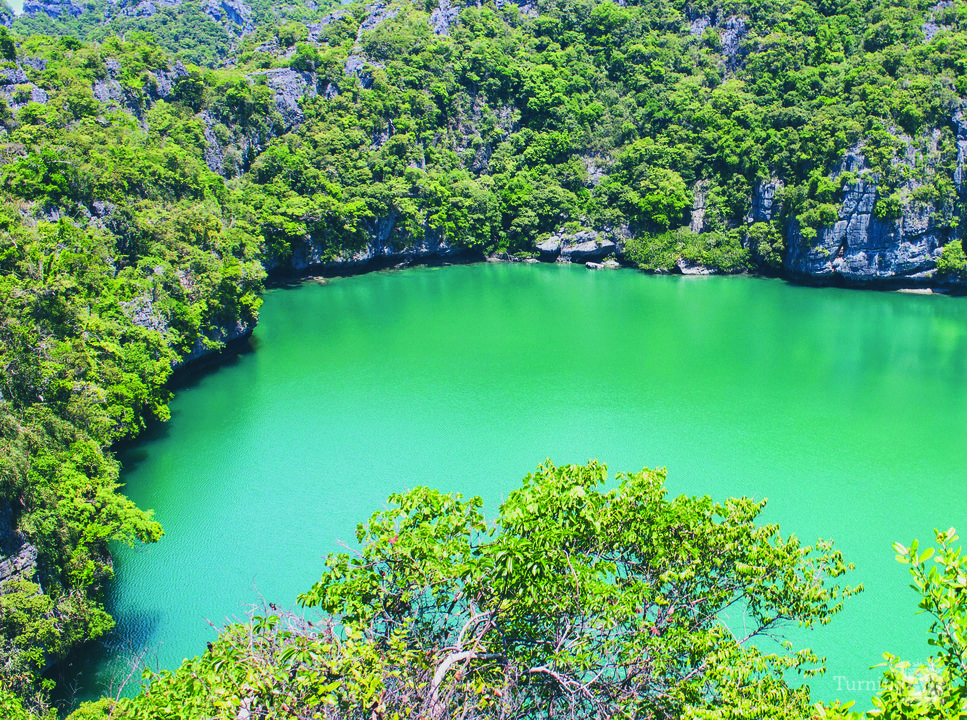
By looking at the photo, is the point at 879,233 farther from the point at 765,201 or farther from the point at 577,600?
the point at 577,600

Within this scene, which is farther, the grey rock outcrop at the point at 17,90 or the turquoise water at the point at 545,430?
the grey rock outcrop at the point at 17,90

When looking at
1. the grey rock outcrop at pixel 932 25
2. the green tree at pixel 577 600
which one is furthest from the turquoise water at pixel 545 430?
the grey rock outcrop at pixel 932 25

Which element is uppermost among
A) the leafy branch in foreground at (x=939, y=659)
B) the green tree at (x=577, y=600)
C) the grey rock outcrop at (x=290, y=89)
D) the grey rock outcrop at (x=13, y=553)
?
the grey rock outcrop at (x=290, y=89)

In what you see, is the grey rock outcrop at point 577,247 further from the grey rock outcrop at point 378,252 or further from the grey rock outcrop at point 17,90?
the grey rock outcrop at point 17,90

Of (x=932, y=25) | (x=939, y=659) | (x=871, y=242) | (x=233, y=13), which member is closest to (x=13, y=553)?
(x=939, y=659)

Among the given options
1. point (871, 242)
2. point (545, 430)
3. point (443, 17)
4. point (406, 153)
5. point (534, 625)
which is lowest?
point (545, 430)

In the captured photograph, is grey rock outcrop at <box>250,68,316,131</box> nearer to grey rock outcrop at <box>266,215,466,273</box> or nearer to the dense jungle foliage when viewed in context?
the dense jungle foliage
